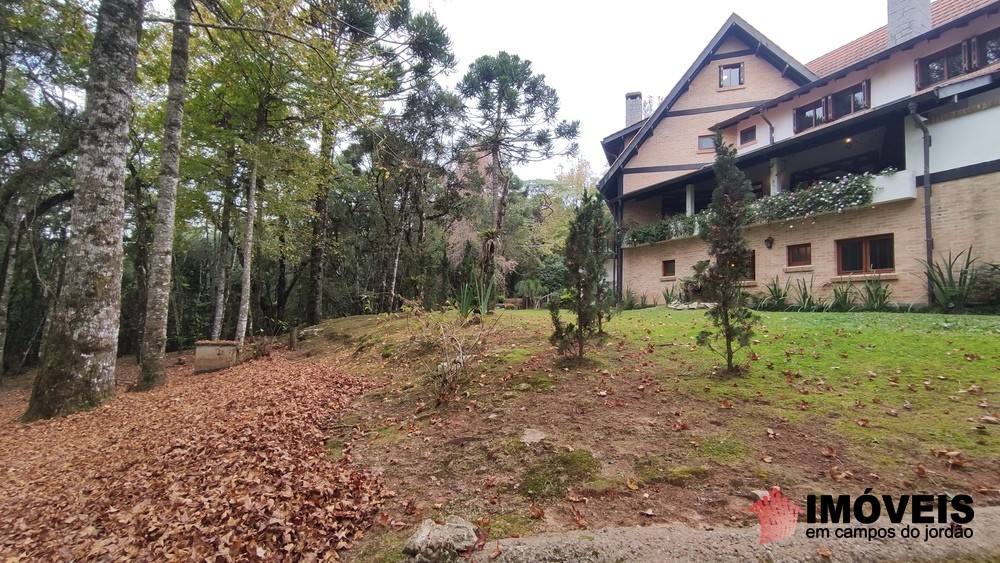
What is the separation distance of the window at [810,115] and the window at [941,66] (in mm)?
2474

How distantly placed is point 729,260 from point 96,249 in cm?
805

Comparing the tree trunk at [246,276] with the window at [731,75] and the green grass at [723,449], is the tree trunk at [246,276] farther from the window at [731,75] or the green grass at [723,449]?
the window at [731,75]

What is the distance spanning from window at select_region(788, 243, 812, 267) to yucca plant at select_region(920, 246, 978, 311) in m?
2.72

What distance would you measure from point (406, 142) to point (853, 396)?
16549 mm

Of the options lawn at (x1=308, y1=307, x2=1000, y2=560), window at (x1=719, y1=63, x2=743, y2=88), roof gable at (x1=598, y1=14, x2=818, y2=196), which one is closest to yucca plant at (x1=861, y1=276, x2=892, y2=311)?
lawn at (x1=308, y1=307, x2=1000, y2=560)

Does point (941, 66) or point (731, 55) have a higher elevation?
point (731, 55)

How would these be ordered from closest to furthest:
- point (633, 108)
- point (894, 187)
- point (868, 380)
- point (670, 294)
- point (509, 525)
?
point (509, 525) → point (868, 380) → point (894, 187) → point (670, 294) → point (633, 108)

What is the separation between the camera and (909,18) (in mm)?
12008

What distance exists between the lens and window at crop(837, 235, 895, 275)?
34.6 feet

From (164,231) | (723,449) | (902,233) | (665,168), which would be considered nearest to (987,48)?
(902,233)

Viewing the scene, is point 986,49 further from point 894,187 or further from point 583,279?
point 583,279

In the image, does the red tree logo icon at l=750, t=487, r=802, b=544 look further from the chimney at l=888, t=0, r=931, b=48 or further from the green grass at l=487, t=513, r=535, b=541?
the chimney at l=888, t=0, r=931, b=48

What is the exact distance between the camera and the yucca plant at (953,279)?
8531 millimetres

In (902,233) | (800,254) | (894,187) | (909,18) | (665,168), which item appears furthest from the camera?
(665,168)
